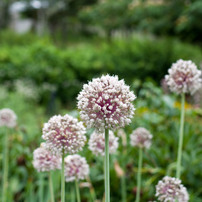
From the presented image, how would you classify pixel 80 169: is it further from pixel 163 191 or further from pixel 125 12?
pixel 125 12

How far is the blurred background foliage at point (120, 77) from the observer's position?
107 inches

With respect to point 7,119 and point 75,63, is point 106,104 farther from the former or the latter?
point 75,63

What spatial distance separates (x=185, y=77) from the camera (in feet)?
4.96

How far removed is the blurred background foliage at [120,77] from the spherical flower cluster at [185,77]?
0.94 metres

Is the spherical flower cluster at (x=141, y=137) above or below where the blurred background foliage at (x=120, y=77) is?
below

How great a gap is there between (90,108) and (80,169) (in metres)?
0.53

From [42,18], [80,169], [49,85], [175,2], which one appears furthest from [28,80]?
[42,18]

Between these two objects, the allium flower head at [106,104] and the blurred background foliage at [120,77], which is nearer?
the allium flower head at [106,104]

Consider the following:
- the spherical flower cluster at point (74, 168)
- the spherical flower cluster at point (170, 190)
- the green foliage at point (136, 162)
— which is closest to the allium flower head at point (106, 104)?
the spherical flower cluster at point (170, 190)

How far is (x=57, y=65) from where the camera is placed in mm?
8828

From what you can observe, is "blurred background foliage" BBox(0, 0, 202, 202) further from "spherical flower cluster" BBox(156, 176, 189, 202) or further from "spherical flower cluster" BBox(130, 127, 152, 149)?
"spherical flower cluster" BBox(156, 176, 189, 202)

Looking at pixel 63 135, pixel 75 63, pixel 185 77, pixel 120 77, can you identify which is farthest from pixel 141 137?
pixel 75 63

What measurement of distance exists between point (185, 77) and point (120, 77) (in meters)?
7.55

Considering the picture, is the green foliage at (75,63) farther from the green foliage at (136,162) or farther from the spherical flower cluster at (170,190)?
the spherical flower cluster at (170,190)
